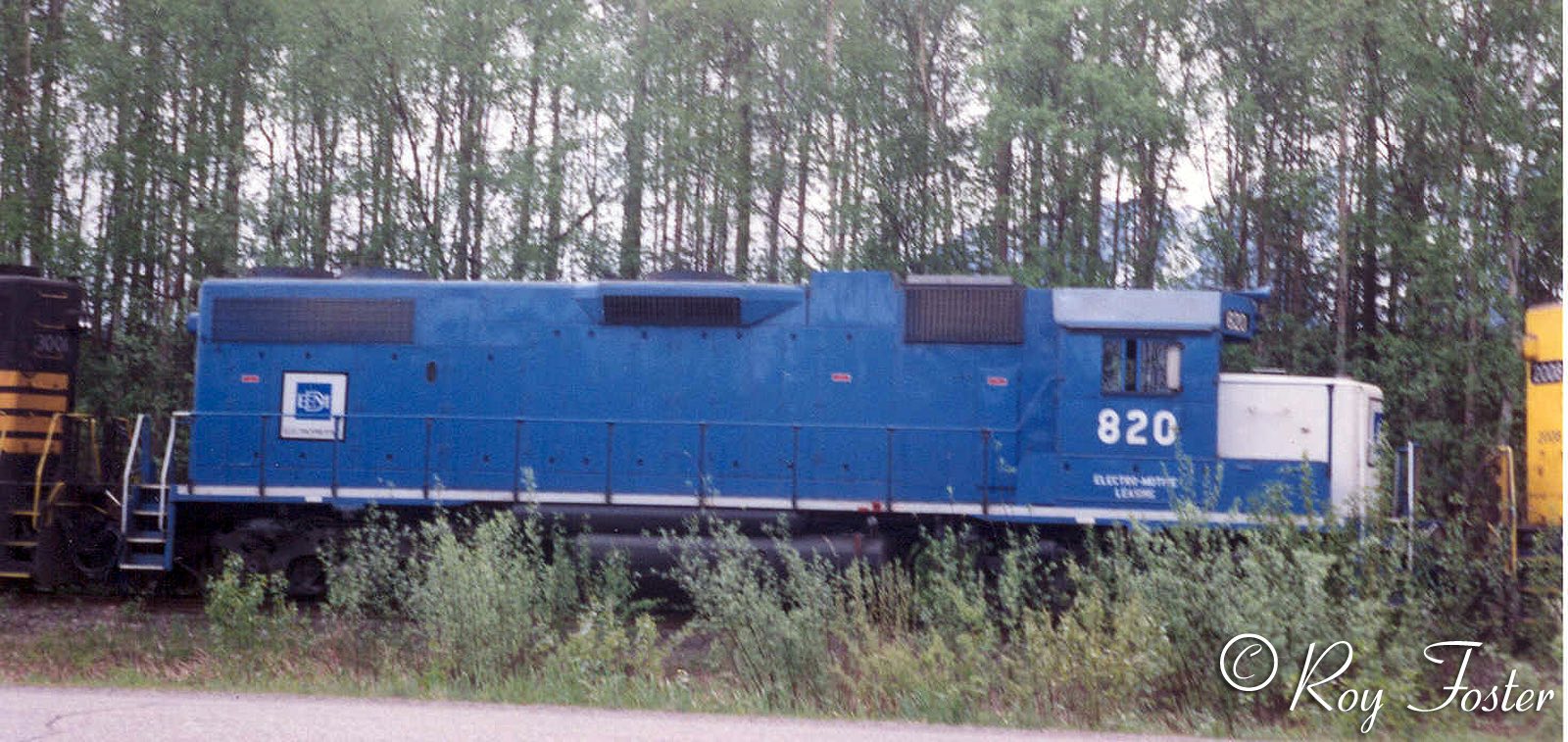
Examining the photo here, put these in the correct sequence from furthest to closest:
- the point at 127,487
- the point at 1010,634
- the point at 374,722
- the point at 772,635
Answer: the point at 127,487
the point at 1010,634
the point at 772,635
the point at 374,722

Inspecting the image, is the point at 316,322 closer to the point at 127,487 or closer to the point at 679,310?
the point at 127,487

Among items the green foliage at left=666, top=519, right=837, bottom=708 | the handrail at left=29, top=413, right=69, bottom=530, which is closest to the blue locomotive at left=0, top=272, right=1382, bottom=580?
the handrail at left=29, top=413, right=69, bottom=530

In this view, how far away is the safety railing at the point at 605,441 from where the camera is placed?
12.3 metres

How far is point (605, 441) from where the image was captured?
12.9 meters

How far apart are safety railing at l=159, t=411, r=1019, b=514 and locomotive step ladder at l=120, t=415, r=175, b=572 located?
82 mm

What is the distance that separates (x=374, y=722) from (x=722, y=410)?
6793 millimetres

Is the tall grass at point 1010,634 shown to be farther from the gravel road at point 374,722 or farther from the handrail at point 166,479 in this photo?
the handrail at point 166,479

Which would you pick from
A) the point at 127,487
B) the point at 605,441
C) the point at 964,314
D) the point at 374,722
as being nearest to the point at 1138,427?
the point at 964,314

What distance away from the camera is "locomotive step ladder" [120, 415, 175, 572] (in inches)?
492

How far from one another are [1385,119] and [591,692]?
16.9 meters

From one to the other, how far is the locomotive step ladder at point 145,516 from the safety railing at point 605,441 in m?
0.08

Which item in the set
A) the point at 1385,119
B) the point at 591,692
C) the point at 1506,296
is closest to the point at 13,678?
the point at 591,692

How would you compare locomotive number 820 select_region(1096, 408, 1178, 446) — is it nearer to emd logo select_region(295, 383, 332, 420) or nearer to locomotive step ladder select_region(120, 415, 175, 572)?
emd logo select_region(295, 383, 332, 420)

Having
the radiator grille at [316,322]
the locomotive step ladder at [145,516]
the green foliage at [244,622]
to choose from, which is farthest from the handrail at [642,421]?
the green foliage at [244,622]
